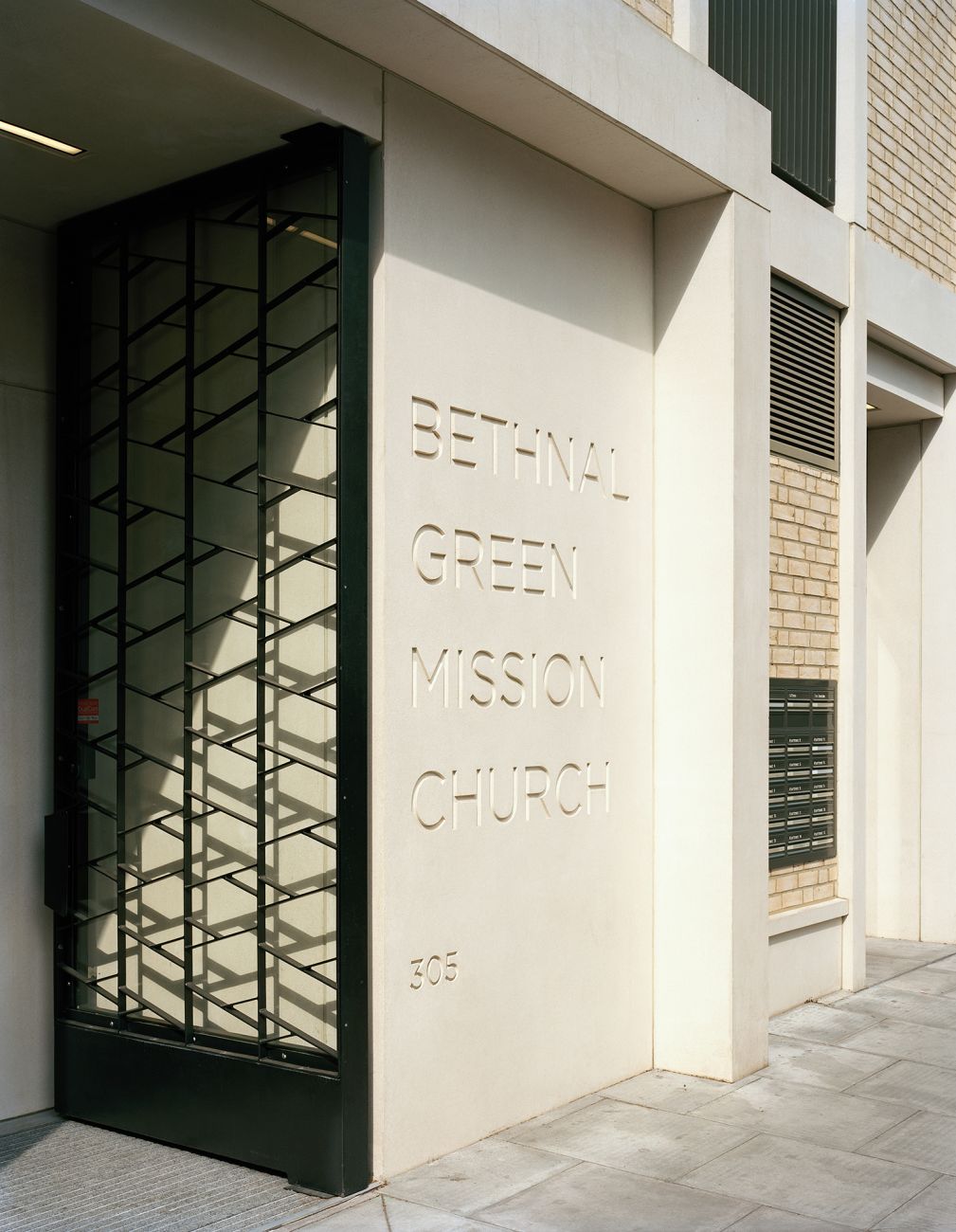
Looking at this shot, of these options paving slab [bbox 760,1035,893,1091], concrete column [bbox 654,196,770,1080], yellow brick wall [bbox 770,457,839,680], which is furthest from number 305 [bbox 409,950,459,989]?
yellow brick wall [bbox 770,457,839,680]

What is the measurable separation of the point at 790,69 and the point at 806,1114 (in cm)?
545

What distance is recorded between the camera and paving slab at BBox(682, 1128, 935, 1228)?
4.59 metres

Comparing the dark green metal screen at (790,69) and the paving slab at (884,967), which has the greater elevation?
the dark green metal screen at (790,69)

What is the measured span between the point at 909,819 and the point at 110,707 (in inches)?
238

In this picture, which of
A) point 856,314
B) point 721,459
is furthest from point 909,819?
point 721,459

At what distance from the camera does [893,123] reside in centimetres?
884

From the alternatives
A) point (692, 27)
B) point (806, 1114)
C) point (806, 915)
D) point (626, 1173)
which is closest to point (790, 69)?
point (692, 27)

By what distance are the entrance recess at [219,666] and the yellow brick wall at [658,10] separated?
74.1 inches

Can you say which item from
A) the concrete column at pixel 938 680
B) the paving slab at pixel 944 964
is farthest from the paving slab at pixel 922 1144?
the concrete column at pixel 938 680

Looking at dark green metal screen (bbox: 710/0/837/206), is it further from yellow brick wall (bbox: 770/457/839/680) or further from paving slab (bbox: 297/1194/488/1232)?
paving slab (bbox: 297/1194/488/1232)

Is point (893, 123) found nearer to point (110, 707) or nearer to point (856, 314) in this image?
point (856, 314)

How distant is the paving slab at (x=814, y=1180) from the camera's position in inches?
181

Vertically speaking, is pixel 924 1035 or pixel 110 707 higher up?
pixel 110 707

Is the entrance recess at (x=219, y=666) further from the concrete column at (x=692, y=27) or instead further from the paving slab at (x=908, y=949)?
the paving slab at (x=908, y=949)
